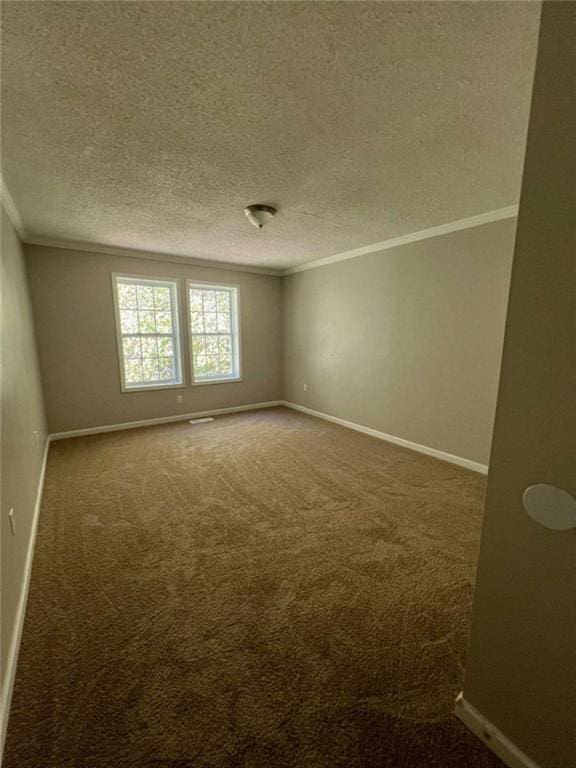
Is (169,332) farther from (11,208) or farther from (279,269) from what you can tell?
(11,208)

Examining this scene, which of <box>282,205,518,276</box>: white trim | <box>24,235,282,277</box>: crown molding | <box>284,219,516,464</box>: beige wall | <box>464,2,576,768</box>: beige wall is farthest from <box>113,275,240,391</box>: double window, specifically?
<box>464,2,576,768</box>: beige wall

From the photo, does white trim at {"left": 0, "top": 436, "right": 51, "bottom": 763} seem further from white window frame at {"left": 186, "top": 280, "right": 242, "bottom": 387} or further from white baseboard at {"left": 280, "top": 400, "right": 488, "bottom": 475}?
white baseboard at {"left": 280, "top": 400, "right": 488, "bottom": 475}

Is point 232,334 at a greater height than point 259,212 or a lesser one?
lesser

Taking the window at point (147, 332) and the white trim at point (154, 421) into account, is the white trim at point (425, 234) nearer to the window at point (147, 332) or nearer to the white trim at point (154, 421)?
the window at point (147, 332)

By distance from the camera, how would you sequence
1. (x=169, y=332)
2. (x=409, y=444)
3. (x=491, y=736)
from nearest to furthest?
(x=491, y=736), (x=409, y=444), (x=169, y=332)

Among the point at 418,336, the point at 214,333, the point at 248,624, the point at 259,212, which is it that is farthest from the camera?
the point at 214,333

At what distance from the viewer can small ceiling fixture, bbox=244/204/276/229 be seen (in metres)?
2.65

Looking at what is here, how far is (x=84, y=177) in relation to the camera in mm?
2178

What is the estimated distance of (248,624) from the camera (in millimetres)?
1467

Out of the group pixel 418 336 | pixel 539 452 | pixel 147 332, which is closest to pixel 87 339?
pixel 147 332

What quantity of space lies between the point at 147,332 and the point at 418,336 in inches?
144

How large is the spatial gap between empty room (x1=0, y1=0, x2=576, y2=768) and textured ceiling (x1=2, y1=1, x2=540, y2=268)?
0.01m

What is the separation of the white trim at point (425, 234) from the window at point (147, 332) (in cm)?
228

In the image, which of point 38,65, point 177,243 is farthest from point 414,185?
point 177,243
